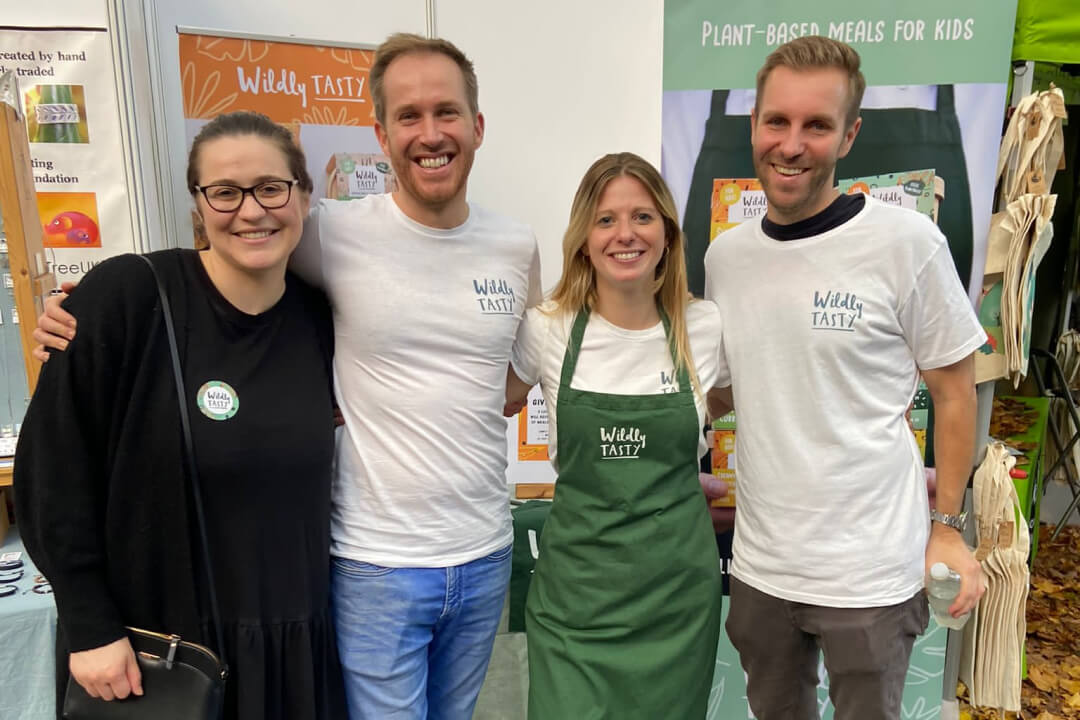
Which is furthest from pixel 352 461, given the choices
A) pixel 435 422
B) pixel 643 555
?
pixel 643 555

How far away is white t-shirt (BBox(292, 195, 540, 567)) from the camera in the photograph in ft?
4.56

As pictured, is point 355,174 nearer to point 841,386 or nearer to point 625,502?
point 625,502

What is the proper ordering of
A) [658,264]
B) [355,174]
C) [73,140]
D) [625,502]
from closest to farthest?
[625,502], [658,264], [73,140], [355,174]

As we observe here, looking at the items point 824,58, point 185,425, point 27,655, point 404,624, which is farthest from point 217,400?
point 824,58

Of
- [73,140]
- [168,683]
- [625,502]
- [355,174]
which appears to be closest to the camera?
[168,683]

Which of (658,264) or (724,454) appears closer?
(658,264)

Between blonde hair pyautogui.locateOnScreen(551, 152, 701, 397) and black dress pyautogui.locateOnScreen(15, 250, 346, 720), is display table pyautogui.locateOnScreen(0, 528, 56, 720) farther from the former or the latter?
blonde hair pyautogui.locateOnScreen(551, 152, 701, 397)

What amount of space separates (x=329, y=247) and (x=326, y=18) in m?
1.23

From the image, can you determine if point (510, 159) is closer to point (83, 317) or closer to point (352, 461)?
point (352, 461)

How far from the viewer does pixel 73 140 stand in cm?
188

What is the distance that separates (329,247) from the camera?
1438mm

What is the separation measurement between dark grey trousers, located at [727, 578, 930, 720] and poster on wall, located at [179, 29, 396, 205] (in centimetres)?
176

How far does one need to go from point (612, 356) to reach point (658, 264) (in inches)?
10.4

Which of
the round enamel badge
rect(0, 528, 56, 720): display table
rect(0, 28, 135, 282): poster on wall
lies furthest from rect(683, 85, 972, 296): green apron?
rect(0, 528, 56, 720): display table
